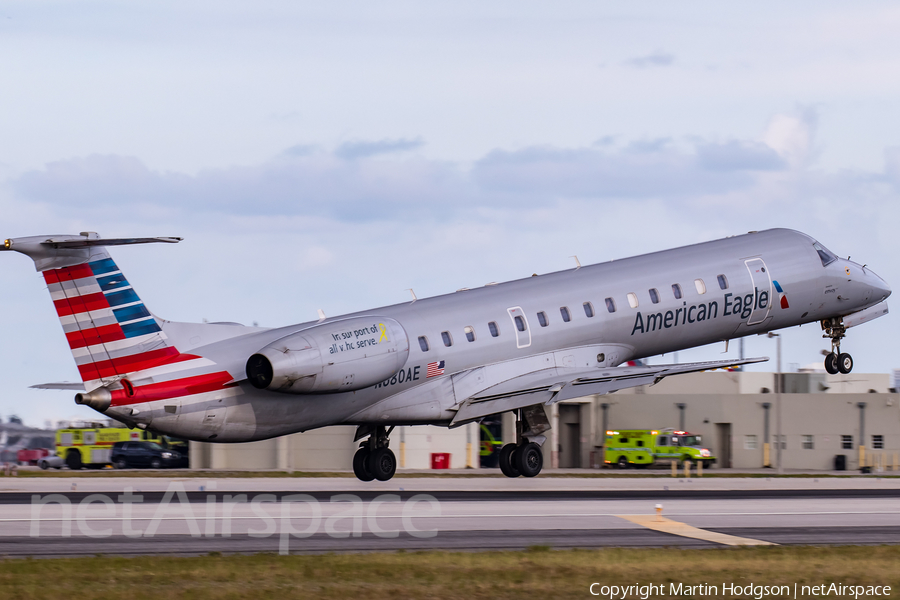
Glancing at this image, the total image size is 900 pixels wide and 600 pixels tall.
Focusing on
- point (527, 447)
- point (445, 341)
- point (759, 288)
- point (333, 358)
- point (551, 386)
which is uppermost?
point (759, 288)

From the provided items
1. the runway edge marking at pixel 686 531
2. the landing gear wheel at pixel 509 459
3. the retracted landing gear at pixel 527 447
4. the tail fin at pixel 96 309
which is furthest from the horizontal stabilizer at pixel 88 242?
the runway edge marking at pixel 686 531

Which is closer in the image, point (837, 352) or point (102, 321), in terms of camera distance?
point (102, 321)

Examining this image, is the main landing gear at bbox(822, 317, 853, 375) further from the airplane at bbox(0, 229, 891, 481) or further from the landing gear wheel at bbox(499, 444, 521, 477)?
the landing gear wheel at bbox(499, 444, 521, 477)

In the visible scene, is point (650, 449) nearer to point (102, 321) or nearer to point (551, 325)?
point (551, 325)

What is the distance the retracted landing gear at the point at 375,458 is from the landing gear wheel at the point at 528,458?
10.5 feet

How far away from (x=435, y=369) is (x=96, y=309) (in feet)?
27.1

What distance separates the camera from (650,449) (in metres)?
69.9

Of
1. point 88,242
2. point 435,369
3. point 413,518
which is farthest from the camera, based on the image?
point 435,369

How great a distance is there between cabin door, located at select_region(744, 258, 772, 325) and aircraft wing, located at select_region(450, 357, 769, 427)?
462 cm

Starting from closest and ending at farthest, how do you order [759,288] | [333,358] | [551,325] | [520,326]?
[333,358], [520,326], [551,325], [759,288]

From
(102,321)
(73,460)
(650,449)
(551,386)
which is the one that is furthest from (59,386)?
(650,449)

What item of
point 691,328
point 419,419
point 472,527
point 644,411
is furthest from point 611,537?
point 644,411

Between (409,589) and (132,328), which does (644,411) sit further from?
(409,589)

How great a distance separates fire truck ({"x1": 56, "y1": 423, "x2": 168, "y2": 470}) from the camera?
64.3 meters
